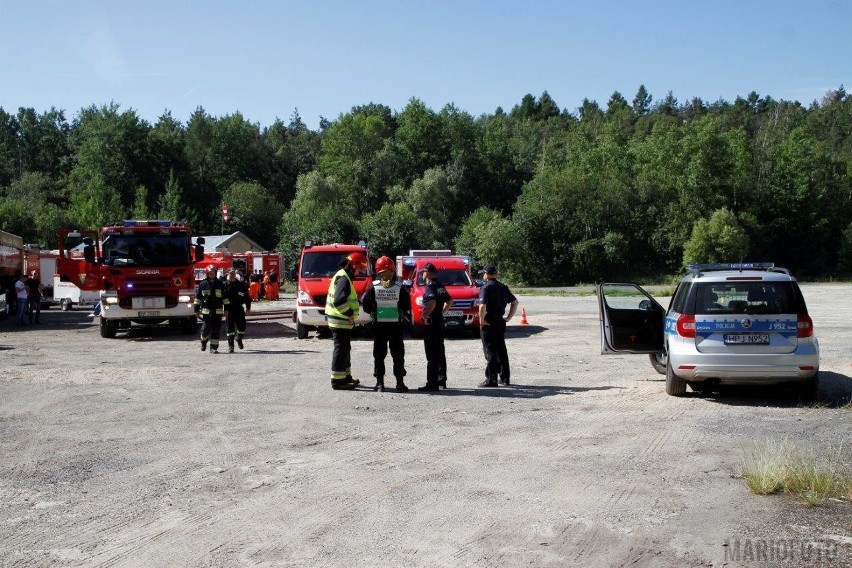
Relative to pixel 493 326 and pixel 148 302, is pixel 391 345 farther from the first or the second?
pixel 148 302

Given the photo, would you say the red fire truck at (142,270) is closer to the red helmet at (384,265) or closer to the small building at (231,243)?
the red helmet at (384,265)

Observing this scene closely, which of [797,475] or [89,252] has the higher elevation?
[89,252]

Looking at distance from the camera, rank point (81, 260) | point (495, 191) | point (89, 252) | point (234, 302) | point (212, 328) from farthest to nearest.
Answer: point (495, 191)
point (81, 260)
point (89, 252)
point (212, 328)
point (234, 302)

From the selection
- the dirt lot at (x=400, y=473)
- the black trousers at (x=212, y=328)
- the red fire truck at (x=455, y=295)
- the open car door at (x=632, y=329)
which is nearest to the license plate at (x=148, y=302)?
the black trousers at (x=212, y=328)

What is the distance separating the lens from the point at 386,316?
43.0 feet

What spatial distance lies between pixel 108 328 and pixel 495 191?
70.3 m

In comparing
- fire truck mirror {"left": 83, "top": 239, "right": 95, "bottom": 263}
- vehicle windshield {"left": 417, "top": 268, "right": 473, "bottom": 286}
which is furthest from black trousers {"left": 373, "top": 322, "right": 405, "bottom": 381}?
fire truck mirror {"left": 83, "top": 239, "right": 95, "bottom": 263}

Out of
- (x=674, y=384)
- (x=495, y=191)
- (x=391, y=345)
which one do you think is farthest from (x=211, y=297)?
(x=495, y=191)

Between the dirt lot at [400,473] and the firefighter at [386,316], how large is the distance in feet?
2.32

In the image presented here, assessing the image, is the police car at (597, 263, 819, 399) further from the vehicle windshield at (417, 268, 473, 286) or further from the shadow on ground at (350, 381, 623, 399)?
the vehicle windshield at (417, 268, 473, 286)

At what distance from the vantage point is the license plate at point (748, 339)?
37.0 feet

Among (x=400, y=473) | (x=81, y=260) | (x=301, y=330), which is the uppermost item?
(x=81, y=260)

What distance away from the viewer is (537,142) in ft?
370

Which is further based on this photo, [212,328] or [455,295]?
[455,295]
